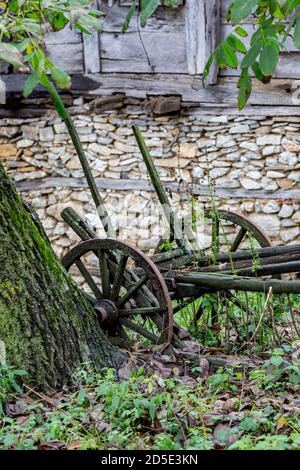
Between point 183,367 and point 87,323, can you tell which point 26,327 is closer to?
point 87,323

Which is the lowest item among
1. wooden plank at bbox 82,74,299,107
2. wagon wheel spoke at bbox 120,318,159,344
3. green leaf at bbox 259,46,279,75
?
wagon wheel spoke at bbox 120,318,159,344

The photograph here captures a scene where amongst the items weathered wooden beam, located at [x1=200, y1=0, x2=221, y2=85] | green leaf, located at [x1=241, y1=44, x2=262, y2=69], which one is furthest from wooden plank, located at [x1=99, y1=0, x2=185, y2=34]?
green leaf, located at [x1=241, y1=44, x2=262, y2=69]

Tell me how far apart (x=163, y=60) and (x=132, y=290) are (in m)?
3.94

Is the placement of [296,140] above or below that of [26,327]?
above

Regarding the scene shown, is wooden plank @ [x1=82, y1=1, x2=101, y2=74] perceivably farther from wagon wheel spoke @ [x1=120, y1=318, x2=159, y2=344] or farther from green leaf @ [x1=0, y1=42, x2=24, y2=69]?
green leaf @ [x1=0, y1=42, x2=24, y2=69]

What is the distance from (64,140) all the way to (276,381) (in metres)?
5.11

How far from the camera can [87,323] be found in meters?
3.40

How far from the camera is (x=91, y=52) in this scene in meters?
7.29

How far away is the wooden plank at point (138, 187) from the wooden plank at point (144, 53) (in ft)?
4.10

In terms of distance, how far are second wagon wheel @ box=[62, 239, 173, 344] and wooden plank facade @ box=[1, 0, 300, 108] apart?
3.44 meters

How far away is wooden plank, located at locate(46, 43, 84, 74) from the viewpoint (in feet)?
24.3

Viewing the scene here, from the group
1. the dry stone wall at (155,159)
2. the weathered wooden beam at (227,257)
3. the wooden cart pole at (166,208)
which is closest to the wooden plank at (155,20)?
the dry stone wall at (155,159)
